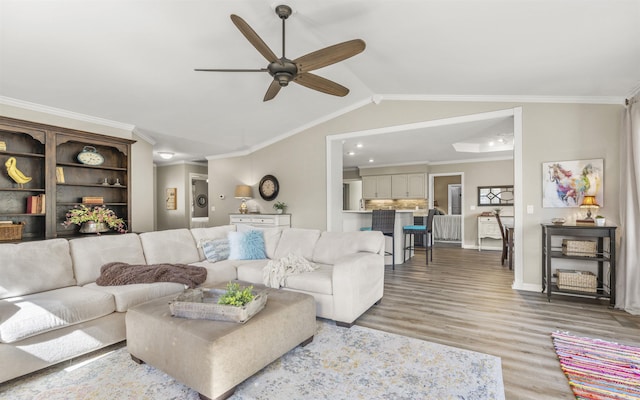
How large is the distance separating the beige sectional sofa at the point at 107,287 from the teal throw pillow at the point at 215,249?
9cm

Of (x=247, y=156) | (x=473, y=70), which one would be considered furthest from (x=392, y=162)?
(x=473, y=70)

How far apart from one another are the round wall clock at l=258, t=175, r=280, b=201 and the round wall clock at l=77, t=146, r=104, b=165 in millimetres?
2999

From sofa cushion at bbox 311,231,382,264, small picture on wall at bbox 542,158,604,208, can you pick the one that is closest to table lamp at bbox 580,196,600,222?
small picture on wall at bbox 542,158,604,208

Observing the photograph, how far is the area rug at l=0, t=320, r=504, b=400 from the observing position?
1.90 metres

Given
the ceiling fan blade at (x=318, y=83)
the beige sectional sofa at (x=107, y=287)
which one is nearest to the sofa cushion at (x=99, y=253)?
the beige sectional sofa at (x=107, y=287)

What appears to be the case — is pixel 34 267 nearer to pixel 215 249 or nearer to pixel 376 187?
pixel 215 249

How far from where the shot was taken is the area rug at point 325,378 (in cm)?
190

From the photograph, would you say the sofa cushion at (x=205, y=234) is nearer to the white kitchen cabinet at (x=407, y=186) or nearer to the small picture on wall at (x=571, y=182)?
the small picture on wall at (x=571, y=182)

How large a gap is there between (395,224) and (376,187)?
12.0ft

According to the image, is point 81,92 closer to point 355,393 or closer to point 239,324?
point 239,324

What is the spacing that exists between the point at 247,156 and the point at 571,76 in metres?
5.92

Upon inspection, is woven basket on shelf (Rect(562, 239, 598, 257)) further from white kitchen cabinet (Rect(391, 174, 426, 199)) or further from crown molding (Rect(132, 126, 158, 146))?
crown molding (Rect(132, 126, 158, 146))

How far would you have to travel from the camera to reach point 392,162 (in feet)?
28.8

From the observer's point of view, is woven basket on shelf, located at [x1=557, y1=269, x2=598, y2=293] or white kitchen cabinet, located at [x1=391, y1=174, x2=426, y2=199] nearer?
woven basket on shelf, located at [x1=557, y1=269, x2=598, y2=293]
